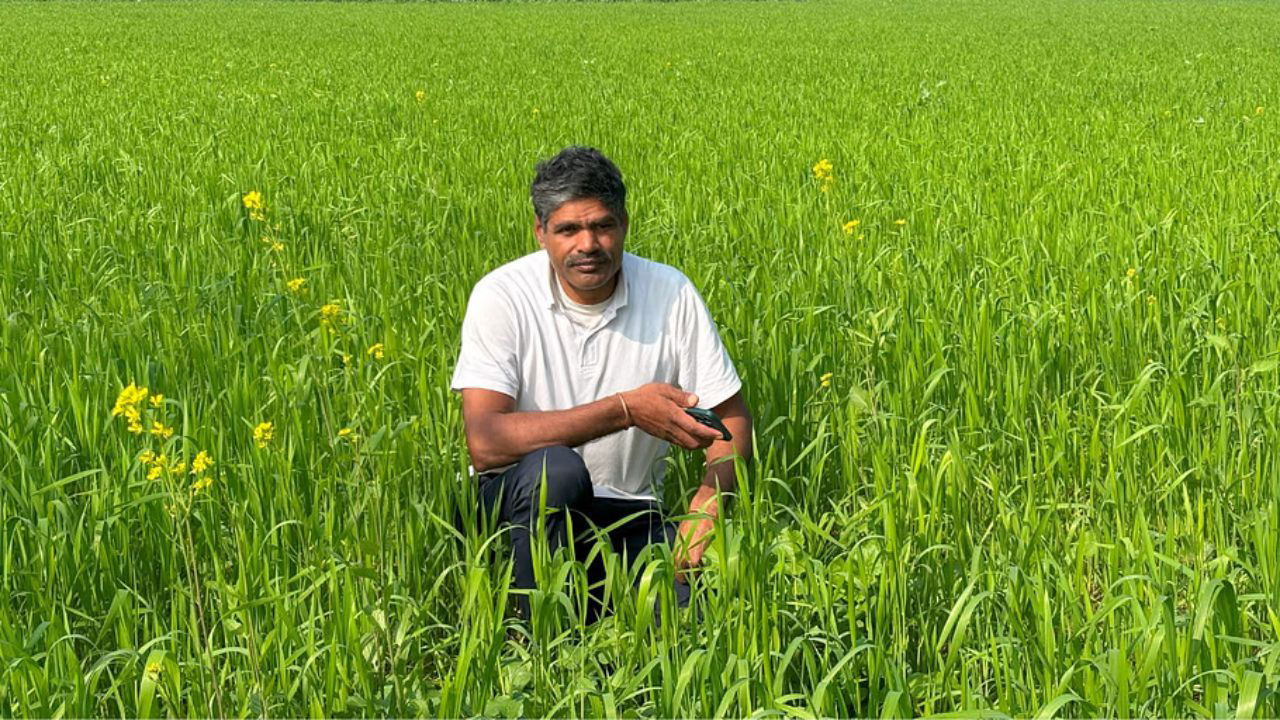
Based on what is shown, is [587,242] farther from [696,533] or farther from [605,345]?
[696,533]

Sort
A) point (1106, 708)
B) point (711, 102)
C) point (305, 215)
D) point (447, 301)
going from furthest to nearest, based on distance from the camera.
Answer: point (711, 102) < point (305, 215) < point (447, 301) < point (1106, 708)

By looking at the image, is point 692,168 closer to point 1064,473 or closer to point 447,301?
point 447,301

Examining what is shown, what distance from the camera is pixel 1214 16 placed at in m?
30.1

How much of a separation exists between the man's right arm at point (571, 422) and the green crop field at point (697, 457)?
206 mm

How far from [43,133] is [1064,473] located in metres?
8.49

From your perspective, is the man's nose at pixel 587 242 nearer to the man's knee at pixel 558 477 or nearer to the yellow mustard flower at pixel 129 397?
the man's knee at pixel 558 477

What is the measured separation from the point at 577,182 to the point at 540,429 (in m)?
0.54

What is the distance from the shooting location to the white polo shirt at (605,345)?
10.0 feet

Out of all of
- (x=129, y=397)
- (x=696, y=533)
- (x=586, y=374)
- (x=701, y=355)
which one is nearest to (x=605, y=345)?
(x=586, y=374)

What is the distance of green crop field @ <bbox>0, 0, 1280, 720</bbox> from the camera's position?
2.27 meters

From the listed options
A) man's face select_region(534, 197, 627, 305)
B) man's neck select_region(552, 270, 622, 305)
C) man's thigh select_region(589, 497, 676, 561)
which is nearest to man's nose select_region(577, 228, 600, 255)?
man's face select_region(534, 197, 627, 305)

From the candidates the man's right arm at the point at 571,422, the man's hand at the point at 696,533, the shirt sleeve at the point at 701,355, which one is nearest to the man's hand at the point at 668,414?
the man's right arm at the point at 571,422

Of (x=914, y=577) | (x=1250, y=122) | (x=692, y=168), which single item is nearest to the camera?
(x=914, y=577)

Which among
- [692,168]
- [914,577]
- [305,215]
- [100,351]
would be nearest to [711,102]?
[692,168]
